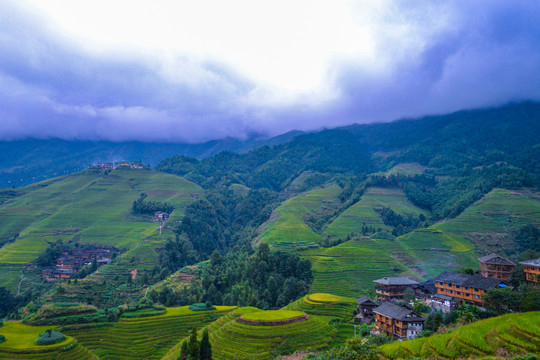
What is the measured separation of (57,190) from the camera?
140 m

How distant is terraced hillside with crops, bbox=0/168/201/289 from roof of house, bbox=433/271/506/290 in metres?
71.5

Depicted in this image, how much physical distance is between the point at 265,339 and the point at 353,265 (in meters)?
38.5

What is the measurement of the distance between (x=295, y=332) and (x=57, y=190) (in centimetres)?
13262

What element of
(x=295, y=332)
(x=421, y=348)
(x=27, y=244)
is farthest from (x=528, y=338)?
(x=27, y=244)

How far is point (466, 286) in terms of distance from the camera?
43.0 m

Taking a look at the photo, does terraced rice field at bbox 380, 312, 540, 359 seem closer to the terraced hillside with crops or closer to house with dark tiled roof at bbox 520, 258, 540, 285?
house with dark tiled roof at bbox 520, 258, 540, 285

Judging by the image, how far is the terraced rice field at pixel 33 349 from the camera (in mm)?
34062

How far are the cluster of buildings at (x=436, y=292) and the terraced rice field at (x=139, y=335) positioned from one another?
77.8ft

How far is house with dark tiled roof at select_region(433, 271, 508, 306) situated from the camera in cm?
4112

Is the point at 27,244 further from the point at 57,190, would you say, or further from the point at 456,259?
the point at 456,259

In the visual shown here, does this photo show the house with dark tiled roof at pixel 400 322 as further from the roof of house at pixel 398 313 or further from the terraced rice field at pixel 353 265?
the terraced rice field at pixel 353 265

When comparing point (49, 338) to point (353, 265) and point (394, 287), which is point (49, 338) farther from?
point (353, 265)

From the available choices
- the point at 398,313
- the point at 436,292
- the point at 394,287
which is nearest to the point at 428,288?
the point at 436,292

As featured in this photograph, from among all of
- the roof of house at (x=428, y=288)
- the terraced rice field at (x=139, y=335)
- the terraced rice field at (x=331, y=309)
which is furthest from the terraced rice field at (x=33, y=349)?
the roof of house at (x=428, y=288)
